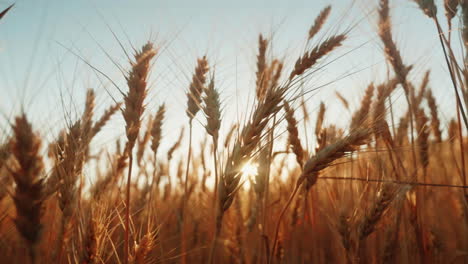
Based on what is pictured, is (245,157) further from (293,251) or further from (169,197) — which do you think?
(169,197)

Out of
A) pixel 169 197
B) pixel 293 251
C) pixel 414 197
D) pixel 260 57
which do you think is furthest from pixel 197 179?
pixel 414 197

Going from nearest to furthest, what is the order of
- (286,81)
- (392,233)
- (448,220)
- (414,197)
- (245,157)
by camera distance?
(245,157) < (286,81) < (392,233) < (414,197) < (448,220)

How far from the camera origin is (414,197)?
1.88 metres

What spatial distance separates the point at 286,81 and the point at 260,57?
665 millimetres

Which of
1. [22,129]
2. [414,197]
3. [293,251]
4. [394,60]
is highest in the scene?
[394,60]

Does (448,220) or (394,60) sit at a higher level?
(394,60)

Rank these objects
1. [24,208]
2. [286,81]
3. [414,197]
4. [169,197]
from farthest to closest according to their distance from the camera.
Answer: [169,197]
[414,197]
[286,81]
[24,208]

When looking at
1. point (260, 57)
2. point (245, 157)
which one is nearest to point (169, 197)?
point (260, 57)

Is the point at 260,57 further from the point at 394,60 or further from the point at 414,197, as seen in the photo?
the point at 414,197

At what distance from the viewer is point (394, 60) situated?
6.88 ft

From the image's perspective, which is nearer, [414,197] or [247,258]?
[414,197]

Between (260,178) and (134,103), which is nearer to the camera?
(134,103)

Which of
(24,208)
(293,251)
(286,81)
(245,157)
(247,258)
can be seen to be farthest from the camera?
(293,251)

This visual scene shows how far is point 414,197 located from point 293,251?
2.80 feet
